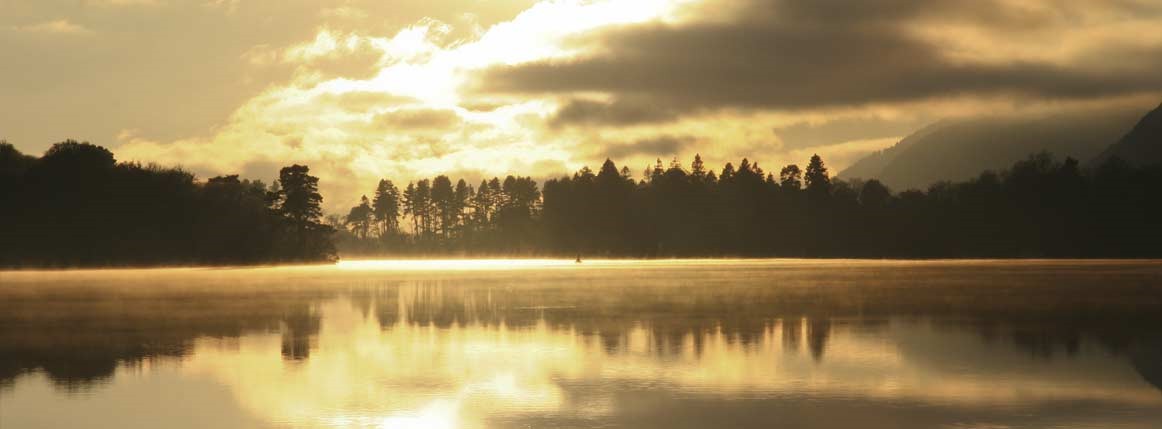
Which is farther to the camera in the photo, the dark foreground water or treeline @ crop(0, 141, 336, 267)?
treeline @ crop(0, 141, 336, 267)

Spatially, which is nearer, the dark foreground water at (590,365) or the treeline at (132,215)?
the dark foreground water at (590,365)

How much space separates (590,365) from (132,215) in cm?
13003

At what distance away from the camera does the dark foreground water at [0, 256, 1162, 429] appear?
2053 cm

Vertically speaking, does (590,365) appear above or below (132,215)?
below

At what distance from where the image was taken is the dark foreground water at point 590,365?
67.4 ft

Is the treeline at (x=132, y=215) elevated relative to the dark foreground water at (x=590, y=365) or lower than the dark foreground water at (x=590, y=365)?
elevated

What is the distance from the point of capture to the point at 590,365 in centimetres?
→ 2736

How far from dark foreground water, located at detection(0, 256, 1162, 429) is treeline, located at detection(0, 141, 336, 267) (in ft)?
307

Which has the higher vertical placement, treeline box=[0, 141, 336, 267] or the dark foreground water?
treeline box=[0, 141, 336, 267]

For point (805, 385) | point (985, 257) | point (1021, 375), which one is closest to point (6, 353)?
point (805, 385)

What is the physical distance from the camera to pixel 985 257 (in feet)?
626

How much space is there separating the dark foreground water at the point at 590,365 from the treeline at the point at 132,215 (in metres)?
93.6

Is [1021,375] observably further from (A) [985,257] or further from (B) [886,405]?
(A) [985,257]

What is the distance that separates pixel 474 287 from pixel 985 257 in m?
142
